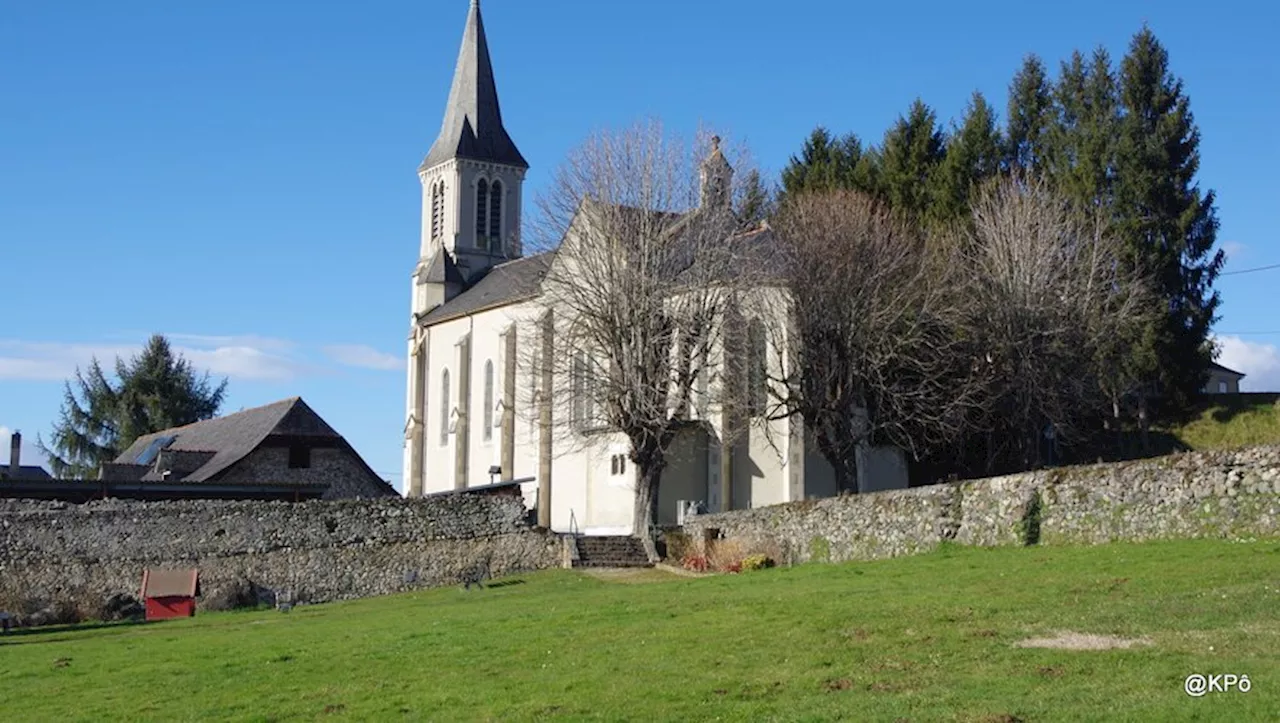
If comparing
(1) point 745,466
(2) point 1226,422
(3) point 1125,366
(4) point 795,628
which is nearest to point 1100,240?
(3) point 1125,366

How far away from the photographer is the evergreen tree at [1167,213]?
171ft

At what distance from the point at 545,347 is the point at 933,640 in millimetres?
31178

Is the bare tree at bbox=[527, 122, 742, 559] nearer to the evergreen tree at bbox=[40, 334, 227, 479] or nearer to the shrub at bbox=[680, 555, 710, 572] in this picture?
the shrub at bbox=[680, 555, 710, 572]

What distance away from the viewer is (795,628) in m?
18.8

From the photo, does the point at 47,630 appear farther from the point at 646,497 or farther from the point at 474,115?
the point at 474,115

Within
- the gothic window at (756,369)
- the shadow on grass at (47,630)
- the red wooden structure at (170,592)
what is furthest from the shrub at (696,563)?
the shadow on grass at (47,630)

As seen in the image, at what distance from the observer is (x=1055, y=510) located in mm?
26953

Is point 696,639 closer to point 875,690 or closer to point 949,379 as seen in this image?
point 875,690

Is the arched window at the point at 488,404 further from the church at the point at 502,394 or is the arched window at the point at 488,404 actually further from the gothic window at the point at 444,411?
the gothic window at the point at 444,411

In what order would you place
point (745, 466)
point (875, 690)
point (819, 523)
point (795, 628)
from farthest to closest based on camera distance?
1. point (745, 466)
2. point (819, 523)
3. point (795, 628)
4. point (875, 690)

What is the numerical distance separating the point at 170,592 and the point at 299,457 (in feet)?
51.7

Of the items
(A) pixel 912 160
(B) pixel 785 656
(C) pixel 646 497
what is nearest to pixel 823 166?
(A) pixel 912 160

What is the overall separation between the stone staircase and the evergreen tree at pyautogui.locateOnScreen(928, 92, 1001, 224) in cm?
1765

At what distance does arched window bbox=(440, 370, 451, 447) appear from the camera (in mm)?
67750
